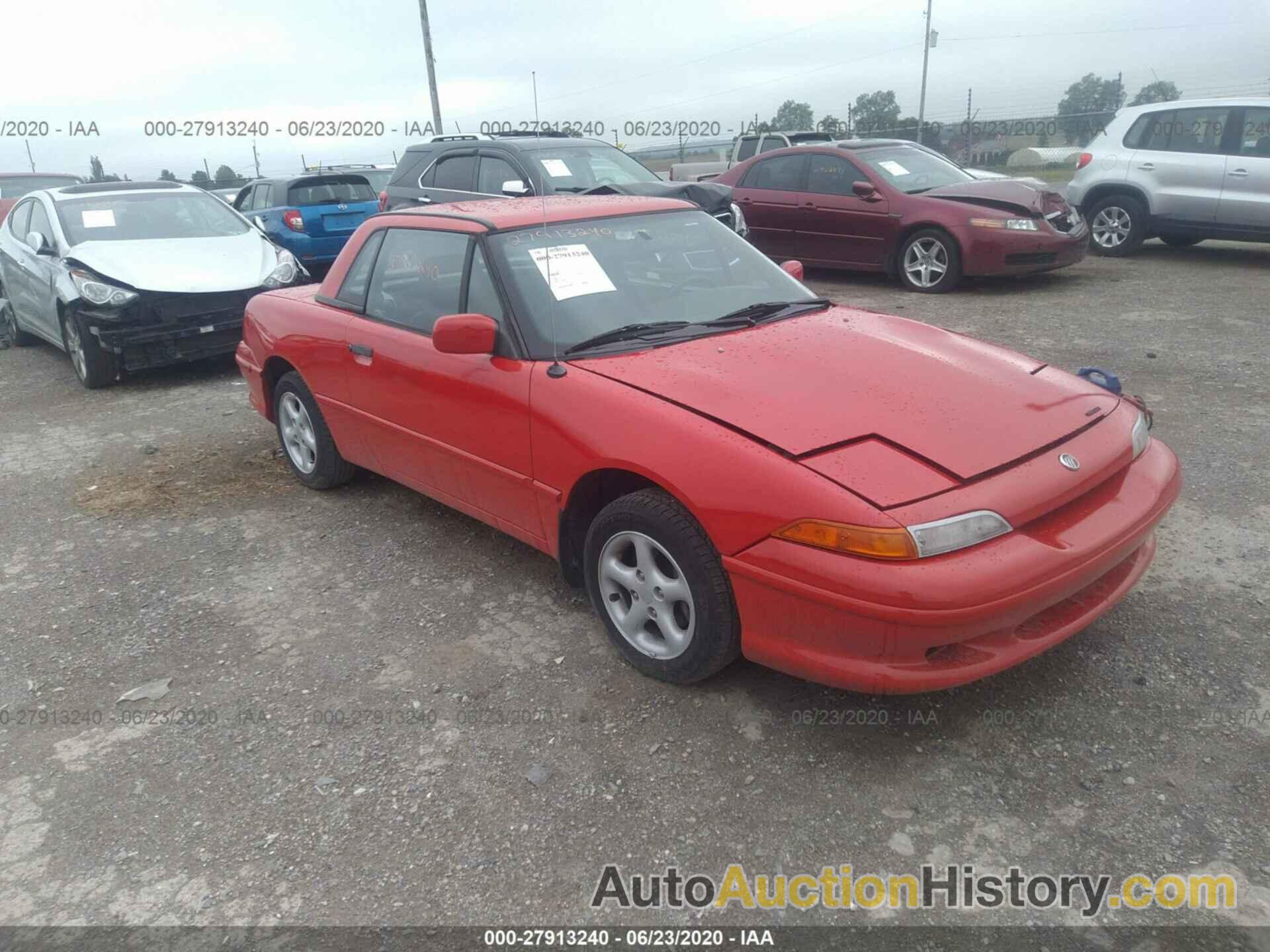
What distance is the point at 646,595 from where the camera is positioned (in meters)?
2.97

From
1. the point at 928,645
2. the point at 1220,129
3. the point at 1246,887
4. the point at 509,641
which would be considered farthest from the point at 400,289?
the point at 1220,129

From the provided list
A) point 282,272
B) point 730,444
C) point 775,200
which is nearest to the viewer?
point 730,444

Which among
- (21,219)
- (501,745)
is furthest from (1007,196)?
(21,219)

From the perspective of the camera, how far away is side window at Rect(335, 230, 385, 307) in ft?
13.8

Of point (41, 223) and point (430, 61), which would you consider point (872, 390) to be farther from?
point (430, 61)

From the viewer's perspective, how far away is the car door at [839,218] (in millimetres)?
9484

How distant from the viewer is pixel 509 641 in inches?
132

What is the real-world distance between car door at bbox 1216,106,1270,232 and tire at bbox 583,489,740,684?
942cm

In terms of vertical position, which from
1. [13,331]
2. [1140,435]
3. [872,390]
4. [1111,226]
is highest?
[872,390]

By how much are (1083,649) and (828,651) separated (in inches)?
45.6

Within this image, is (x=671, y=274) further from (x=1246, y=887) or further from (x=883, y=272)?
(x=883, y=272)

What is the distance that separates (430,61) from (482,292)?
16.5 m

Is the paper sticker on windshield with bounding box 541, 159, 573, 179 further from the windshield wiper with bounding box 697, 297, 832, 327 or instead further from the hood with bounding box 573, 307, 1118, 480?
the hood with bounding box 573, 307, 1118, 480

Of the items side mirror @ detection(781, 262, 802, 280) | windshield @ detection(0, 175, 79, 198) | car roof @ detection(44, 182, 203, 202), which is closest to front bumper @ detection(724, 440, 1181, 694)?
side mirror @ detection(781, 262, 802, 280)
